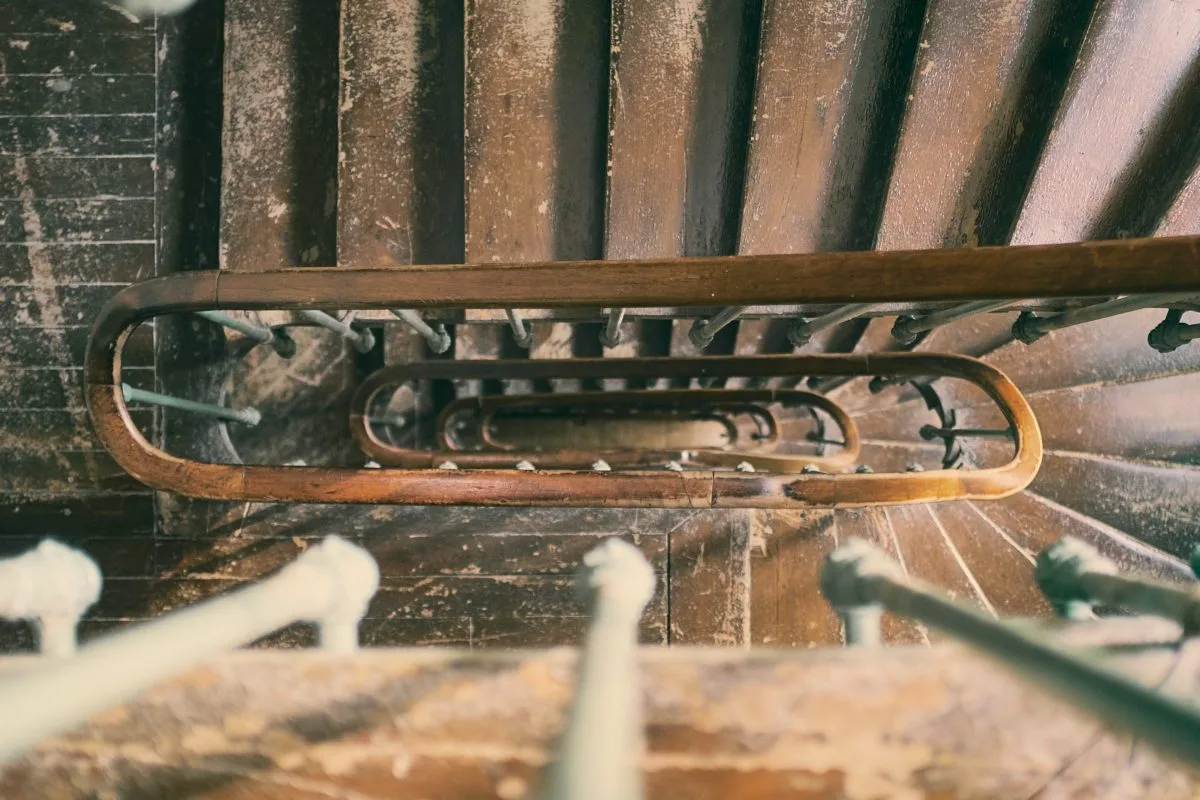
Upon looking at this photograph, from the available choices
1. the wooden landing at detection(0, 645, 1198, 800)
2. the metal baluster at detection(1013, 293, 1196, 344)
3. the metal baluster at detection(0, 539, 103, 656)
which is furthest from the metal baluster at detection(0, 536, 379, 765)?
the metal baluster at detection(1013, 293, 1196, 344)

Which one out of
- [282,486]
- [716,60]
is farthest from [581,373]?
[282,486]

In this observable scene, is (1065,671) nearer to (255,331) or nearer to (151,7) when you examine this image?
(255,331)

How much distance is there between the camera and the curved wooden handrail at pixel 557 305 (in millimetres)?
750

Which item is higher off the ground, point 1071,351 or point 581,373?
point 1071,351

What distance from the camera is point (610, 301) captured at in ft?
2.65

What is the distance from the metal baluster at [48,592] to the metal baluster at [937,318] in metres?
1.33

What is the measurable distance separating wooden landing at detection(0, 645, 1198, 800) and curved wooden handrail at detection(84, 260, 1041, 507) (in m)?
0.43

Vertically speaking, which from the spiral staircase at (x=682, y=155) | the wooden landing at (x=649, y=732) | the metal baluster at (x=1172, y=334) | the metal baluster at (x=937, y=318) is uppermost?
the spiral staircase at (x=682, y=155)

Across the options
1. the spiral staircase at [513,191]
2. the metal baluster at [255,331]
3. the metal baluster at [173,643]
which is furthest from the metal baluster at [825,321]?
the metal baluster at [255,331]

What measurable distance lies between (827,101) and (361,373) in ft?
6.63

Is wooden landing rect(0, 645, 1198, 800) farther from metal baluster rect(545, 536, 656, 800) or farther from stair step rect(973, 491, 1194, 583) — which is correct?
stair step rect(973, 491, 1194, 583)

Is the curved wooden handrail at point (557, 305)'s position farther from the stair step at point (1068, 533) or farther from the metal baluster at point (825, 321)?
the stair step at point (1068, 533)

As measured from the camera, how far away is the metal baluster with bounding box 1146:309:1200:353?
1154mm

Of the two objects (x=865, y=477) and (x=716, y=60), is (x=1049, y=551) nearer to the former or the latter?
(x=865, y=477)
